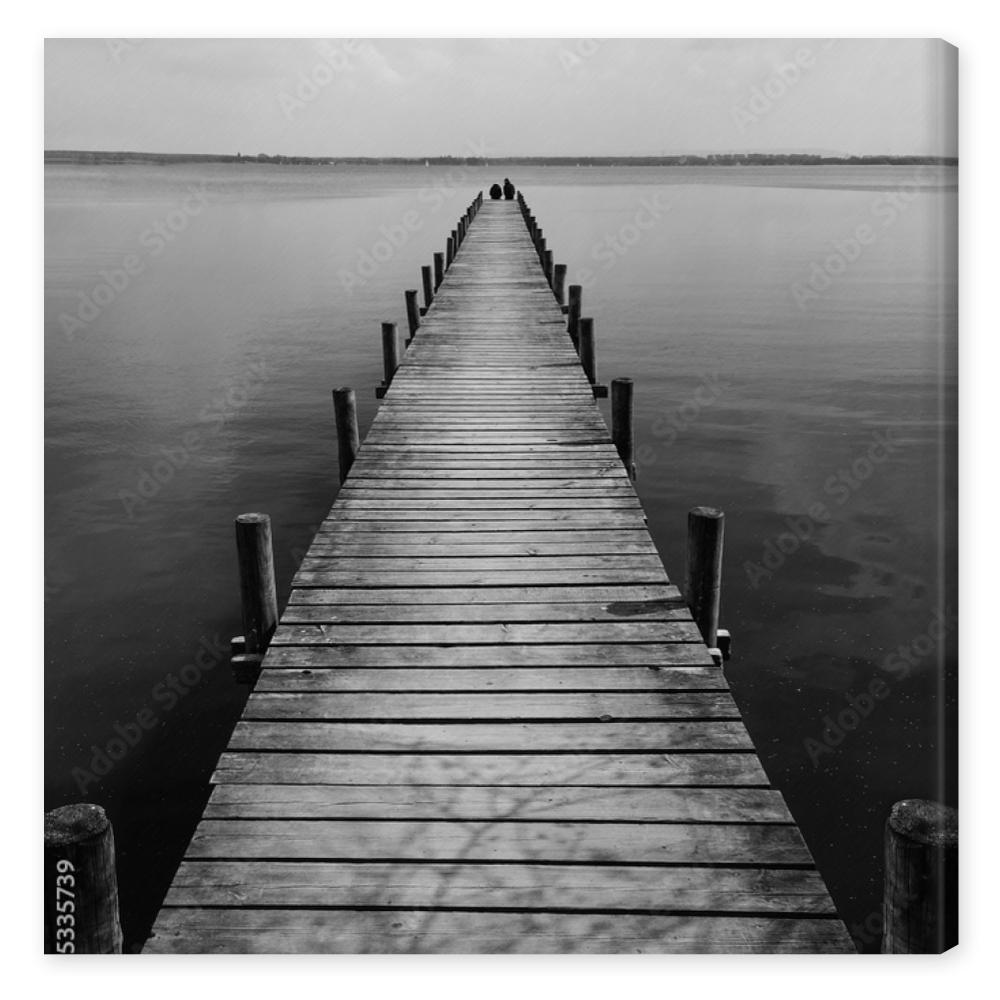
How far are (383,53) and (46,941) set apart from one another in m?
3.51

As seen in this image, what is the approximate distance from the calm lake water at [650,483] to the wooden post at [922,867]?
0.95 meters

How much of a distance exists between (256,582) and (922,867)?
10.8ft

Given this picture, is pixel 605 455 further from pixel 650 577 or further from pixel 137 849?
pixel 137 849

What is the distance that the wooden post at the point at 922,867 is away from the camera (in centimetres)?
242

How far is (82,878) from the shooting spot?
98.4 inches

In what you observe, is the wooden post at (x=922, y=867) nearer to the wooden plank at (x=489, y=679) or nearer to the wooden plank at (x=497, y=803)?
the wooden plank at (x=497, y=803)

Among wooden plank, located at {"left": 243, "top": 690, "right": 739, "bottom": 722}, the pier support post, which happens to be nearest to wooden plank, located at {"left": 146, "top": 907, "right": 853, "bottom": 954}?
wooden plank, located at {"left": 243, "top": 690, "right": 739, "bottom": 722}

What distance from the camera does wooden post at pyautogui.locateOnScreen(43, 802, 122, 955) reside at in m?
2.44

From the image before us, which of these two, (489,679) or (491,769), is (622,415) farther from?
(491,769)

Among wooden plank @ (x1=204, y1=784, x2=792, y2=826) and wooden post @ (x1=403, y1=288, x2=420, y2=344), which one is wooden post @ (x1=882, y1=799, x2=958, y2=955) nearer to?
wooden plank @ (x1=204, y1=784, x2=792, y2=826)

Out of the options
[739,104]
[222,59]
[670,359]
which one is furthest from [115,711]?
[670,359]

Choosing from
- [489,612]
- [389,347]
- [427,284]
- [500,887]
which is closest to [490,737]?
[500,887]

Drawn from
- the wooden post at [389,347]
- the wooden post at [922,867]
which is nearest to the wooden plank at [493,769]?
the wooden post at [922,867]

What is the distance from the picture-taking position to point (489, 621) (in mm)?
4410
